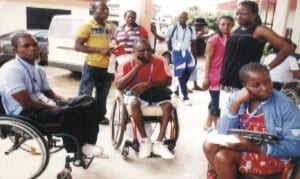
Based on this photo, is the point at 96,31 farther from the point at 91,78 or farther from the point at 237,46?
the point at 237,46

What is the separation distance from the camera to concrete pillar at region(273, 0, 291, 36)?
9719 millimetres

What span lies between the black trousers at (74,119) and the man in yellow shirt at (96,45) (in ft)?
3.33

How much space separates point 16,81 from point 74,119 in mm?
513

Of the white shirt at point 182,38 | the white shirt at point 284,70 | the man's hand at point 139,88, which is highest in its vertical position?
the white shirt at point 182,38

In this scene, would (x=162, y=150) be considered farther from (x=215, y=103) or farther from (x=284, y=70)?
(x=284, y=70)

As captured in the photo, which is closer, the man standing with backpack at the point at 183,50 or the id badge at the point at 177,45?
the man standing with backpack at the point at 183,50

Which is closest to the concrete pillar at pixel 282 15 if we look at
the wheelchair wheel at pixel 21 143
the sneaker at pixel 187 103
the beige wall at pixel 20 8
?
the sneaker at pixel 187 103

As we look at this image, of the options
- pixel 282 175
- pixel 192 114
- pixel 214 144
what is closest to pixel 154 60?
pixel 214 144

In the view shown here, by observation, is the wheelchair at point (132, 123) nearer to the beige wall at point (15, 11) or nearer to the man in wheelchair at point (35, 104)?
the man in wheelchair at point (35, 104)

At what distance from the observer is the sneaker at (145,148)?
124 inches

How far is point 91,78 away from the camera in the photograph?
4.00 meters

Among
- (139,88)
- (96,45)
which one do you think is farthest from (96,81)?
(139,88)

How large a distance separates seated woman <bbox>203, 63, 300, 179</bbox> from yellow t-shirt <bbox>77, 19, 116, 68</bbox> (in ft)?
6.90

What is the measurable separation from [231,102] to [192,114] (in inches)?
124
